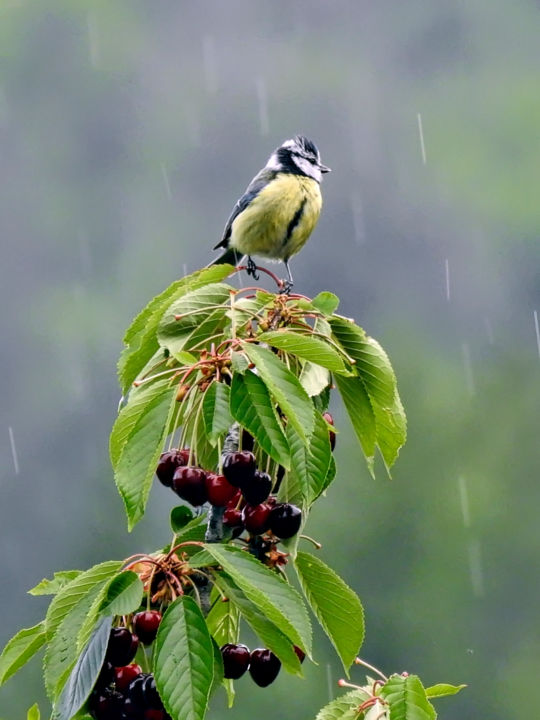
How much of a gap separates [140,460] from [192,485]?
12 centimetres

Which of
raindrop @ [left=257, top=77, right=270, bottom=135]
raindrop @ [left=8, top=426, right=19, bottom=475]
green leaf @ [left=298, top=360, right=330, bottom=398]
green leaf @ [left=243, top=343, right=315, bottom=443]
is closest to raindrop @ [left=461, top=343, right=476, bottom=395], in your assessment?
raindrop @ [left=8, top=426, right=19, bottom=475]

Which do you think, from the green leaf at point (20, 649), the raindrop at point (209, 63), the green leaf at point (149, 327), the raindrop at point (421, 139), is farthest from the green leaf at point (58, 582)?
the raindrop at point (209, 63)

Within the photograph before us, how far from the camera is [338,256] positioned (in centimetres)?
3094

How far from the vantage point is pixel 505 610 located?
22.7 m

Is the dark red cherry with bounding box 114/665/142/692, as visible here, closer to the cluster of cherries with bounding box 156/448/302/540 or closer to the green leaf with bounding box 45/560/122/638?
the green leaf with bounding box 45/560/122/638

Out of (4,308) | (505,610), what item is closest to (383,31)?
(4,308)

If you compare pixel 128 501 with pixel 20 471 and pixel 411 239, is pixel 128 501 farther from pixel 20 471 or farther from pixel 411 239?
pixel 411 239

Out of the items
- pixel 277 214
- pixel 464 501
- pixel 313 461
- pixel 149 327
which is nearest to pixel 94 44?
pixel 464 501

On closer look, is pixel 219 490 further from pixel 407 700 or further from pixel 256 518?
pixel 407 700

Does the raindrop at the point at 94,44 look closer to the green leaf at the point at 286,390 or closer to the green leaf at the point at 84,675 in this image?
the green leaf at the point at 286,390

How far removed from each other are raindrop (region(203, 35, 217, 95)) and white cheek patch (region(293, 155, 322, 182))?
134ft

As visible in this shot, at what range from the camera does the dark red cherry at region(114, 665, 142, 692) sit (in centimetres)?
208

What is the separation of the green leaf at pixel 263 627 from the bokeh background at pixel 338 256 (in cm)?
1564

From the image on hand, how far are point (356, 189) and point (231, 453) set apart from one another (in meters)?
35.6
